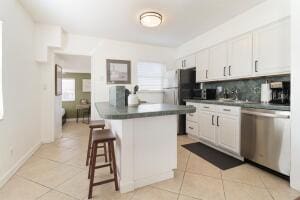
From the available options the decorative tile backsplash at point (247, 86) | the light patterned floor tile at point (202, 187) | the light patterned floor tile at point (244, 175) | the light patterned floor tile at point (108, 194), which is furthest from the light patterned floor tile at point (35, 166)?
the decorative tile backsplash at point (247, 86)

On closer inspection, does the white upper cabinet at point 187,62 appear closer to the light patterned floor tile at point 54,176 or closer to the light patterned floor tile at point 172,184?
the light patterned floor tile at point 172,184

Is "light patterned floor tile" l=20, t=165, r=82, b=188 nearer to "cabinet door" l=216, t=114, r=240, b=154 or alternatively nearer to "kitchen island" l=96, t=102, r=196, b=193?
"kitchen island" l=96, t=102, r=196, b=193

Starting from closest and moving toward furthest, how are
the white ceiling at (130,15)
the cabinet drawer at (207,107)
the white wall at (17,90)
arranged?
the white wall at (17,90) → the white ceiling at (130,15) → the cabinet drawer at (207,107)

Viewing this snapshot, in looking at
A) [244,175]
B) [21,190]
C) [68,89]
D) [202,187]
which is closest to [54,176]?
[21,190]

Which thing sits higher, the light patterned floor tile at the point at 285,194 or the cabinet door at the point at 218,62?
the cabinet door at the point at 218,62

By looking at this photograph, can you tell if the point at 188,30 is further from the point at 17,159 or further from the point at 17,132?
the point at 17,159

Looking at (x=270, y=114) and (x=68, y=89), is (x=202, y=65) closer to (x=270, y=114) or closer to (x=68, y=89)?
(x=270, y=114)

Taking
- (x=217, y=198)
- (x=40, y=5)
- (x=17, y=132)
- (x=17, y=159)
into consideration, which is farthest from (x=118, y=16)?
(x=217, y=198)

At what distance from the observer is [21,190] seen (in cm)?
178

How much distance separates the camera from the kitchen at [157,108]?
1780 millimetres

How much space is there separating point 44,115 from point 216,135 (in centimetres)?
373

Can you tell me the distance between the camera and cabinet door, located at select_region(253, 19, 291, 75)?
2177 mm

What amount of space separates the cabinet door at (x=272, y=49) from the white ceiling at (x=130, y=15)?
0.54 metres

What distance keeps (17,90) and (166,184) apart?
2.59 metres
